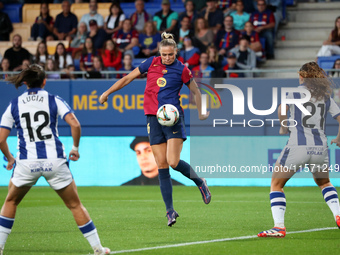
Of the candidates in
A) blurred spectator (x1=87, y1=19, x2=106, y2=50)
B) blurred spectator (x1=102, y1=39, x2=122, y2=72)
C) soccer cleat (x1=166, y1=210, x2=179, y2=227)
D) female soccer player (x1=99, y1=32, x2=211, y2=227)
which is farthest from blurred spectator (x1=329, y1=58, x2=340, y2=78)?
soccer cleat (x1=166, y1=210, x2=179, y2=227)

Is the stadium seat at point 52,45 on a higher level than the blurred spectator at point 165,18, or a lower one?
lower

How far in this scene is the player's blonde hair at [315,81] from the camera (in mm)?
7156

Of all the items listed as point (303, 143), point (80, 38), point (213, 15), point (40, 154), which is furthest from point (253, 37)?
point (40, 154)

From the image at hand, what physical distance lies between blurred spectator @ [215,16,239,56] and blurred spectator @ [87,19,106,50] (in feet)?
10.2

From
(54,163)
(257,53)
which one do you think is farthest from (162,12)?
(54,163)

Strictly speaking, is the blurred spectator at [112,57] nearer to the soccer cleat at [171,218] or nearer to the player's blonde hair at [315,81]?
the soccer cleat at [171,218]

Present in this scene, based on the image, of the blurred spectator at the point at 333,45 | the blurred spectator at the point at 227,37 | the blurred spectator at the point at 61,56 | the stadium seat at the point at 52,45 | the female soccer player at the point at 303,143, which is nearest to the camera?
the female soccer player at the point at 303,143

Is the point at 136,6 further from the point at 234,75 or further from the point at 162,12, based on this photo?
the point at 234,75

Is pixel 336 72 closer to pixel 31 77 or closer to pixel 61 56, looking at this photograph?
pixel 61 56

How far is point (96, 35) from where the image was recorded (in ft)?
57.5

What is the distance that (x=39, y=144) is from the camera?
598 cm

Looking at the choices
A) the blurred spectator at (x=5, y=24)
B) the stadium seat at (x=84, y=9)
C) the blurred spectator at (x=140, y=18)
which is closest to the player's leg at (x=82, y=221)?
the blurred spectator at (x=140, y=18)

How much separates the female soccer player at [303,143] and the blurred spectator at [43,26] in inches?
480

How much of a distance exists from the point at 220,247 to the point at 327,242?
1152mm
